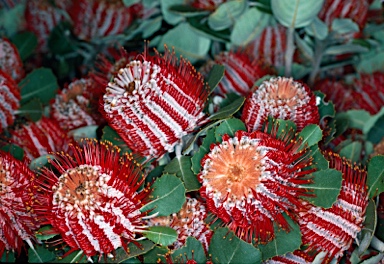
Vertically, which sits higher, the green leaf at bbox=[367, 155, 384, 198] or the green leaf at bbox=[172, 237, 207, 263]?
the green leaf at bbox=[367, 155, 384, 198]

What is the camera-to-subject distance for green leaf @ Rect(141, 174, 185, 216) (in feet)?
2.77

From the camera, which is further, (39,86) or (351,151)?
(39,86)

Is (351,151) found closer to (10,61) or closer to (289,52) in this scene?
(289,52)

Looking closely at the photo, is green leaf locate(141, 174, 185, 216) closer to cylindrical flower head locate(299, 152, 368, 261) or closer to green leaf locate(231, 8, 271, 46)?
cylindrical flower head locate(299, 152, 368, 261)

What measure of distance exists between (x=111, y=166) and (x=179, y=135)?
14cm

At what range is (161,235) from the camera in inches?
33.2

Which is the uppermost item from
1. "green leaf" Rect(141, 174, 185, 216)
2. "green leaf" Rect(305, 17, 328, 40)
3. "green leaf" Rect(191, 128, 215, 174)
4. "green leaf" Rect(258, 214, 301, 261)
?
"green leaf" Rect(305, 17, 328, 40)

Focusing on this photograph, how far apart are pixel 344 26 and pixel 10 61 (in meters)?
0.84

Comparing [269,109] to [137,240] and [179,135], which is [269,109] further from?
[137,240]

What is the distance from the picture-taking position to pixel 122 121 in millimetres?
852

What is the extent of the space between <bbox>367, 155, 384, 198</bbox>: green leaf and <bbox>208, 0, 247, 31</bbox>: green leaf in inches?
20.6

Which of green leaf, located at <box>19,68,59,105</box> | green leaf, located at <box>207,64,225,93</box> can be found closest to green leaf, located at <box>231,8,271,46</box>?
green leaf, located at <box>207,64,225,93</box>

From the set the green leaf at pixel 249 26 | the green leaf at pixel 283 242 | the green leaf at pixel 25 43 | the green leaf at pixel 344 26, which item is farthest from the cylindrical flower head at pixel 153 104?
the green leaf at pixel 25 43

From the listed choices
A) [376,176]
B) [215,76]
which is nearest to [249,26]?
[215,76]
